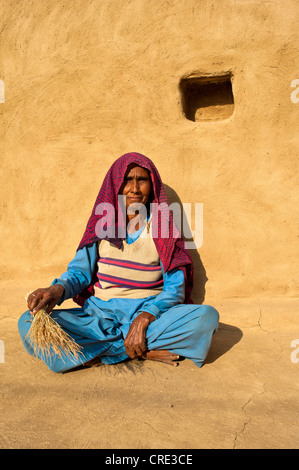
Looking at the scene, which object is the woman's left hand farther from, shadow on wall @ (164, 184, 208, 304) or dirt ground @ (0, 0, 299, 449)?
shadow on wall @ (164, 184, 208, 304)

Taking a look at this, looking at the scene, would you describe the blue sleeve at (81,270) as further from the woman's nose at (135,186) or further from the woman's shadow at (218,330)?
the woman's shadow at (218,330)

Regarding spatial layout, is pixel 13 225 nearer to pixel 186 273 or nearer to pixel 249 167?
pixel 186 273

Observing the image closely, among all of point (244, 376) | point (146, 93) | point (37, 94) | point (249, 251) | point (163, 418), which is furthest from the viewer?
point (37, 94)

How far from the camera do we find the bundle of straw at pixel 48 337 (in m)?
2.09

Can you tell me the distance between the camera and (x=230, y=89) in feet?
10.9

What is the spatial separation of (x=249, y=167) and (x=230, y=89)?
0.77m

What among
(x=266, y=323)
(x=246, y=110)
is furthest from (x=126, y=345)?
(x=246, y=110)

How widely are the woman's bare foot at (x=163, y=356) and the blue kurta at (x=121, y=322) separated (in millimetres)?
43

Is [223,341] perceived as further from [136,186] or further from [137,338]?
[136,186]

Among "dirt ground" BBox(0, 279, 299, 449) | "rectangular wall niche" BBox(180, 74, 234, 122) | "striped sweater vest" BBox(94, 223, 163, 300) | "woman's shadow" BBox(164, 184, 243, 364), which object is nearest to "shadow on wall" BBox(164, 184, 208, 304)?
"woman's shadow" BBox(164, 184, 243, 364)

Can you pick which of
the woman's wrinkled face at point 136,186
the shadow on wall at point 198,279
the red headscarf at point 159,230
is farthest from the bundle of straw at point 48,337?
the shadow on wall at point 198,279

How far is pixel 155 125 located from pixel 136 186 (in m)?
0.82

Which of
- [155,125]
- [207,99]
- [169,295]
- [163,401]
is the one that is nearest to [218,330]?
[169,295]
